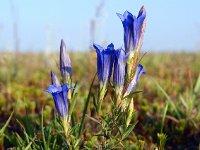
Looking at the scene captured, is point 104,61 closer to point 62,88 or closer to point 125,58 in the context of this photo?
point 125,58

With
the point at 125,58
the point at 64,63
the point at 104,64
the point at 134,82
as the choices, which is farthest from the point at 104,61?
the point at 64,63

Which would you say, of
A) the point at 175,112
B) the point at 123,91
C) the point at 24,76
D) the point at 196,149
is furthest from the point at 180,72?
the point at 123,91

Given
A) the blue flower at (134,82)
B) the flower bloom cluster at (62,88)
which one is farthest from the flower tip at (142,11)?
the flower bloom cluster at (62,88)

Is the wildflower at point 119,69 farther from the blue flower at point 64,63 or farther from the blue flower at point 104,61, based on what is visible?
the blue flower at point 64,63

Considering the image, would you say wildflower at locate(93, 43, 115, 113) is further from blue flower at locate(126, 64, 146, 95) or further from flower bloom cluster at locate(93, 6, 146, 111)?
blue flower at locate(126, 64, 146, 95)

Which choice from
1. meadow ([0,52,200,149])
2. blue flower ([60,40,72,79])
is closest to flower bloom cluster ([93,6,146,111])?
meadow ([0,52,200,149])

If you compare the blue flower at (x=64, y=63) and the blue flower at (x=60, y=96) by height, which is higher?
the blue flower at (x=64, y=63)

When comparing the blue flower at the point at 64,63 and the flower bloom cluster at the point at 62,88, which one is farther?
the blue flower at the point at 64,63

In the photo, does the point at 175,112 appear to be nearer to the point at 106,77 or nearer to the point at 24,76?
the point at 106,77
